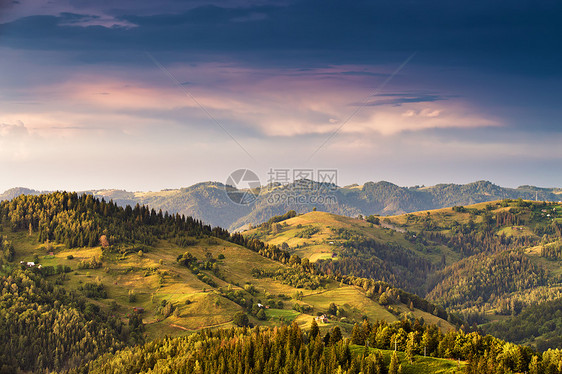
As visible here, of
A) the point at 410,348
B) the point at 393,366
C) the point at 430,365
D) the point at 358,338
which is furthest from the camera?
the point at 358,338

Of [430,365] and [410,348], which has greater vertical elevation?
[410,348]

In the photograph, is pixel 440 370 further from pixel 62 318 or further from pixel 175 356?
pixel 62 318

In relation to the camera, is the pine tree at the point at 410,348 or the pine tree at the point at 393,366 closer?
the pine tree at the point at 393,366

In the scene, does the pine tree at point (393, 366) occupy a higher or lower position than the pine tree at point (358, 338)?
higher

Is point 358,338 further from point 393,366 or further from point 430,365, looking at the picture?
point 393,366

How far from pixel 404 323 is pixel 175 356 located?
82213mm

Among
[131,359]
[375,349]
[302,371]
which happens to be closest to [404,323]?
[375,349]

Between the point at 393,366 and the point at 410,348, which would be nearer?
the point at 393,366

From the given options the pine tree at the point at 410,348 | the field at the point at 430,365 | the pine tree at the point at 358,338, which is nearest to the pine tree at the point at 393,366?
the field at the point at 430,365

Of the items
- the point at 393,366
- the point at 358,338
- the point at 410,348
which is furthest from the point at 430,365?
the point at 358,338

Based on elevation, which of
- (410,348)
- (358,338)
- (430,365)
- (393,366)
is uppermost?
(410,348)

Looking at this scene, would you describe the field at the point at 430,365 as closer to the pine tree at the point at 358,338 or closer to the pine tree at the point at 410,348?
the pine tree at the point at 410,348

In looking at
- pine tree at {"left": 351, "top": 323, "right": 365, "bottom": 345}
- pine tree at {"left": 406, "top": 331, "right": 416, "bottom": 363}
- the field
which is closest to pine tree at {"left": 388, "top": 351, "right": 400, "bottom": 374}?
the field

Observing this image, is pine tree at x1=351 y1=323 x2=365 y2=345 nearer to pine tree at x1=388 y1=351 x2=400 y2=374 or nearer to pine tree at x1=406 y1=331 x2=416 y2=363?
pine tree at x1=406 y1=331 x2=416 y2=363
